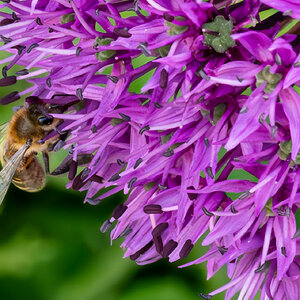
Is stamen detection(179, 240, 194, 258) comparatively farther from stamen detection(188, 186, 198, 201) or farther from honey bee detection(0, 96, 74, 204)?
honey bee detection(0, 96, 74, 204)

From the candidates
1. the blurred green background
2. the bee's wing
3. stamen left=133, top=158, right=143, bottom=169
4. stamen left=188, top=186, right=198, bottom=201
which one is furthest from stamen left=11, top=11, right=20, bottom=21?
the blurred green background

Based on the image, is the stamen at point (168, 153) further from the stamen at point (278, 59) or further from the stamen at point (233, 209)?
the stamen at point (278, 59)

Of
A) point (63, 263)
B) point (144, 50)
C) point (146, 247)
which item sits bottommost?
point (63, 263)

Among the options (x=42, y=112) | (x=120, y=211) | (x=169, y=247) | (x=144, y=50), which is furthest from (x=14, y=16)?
(x=169, y=247)

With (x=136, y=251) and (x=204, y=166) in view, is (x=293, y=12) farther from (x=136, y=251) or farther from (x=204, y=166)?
(x=136, y=251)

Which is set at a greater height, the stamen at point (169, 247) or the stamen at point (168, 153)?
the stamen at point (168, 153)

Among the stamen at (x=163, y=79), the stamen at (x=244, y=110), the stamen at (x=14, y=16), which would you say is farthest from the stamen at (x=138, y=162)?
the stamen at (x=14, y=16)

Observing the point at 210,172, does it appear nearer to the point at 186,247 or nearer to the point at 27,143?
the point at 186,247
